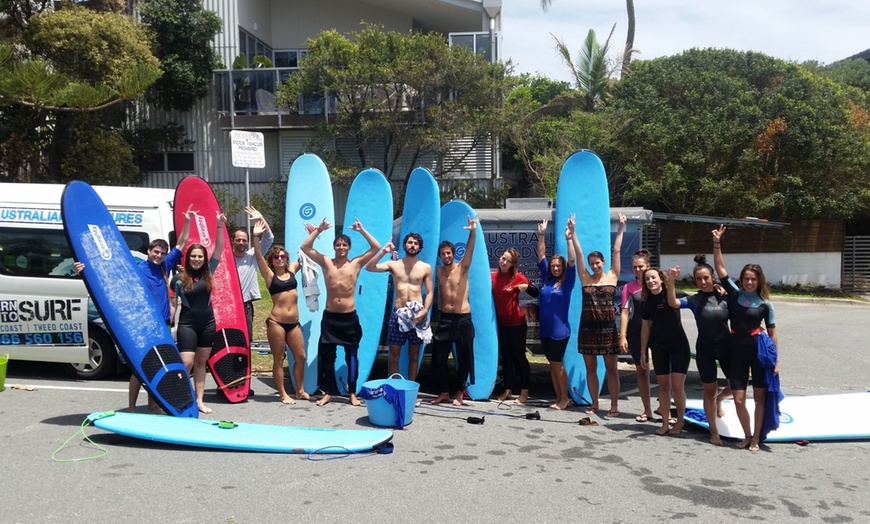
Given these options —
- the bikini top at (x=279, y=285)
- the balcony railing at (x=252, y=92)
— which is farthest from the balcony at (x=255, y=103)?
the bikini top at (x=279, y=285)

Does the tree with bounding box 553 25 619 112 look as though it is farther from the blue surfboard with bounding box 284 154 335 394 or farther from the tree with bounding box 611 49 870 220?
the blue surfboard with bounding box 284 154 335 394

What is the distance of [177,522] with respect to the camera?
162 inches

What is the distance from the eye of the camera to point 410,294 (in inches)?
288

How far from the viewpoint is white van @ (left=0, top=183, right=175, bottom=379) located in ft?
25.3

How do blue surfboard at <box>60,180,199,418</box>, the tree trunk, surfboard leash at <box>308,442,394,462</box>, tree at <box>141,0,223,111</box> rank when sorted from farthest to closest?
the tree trunk
tree at <box>141,0,223,111</box>
blue surfboard at <box>60,180,199,418</box>
surfboard leash at <box>308,442,394,462</box>

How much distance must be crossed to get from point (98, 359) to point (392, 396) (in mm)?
3692

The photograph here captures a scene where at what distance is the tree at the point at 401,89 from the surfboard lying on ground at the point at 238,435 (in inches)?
479

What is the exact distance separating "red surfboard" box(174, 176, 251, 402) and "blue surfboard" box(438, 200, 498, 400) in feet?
7.11

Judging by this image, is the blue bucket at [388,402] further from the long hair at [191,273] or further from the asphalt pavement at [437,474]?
the long hair at [191,273]

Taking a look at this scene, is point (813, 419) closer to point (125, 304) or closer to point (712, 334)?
point (712, 334)

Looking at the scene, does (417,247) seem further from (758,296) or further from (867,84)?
(867,84)

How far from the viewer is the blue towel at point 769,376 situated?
19.0ft

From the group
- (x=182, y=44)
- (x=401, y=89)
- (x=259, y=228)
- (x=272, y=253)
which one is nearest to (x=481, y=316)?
(x=272, y=253)

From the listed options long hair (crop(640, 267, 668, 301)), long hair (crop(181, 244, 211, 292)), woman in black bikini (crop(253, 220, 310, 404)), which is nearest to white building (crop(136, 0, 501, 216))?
woman in black bikini (crop(253, 220, 310, 404))
